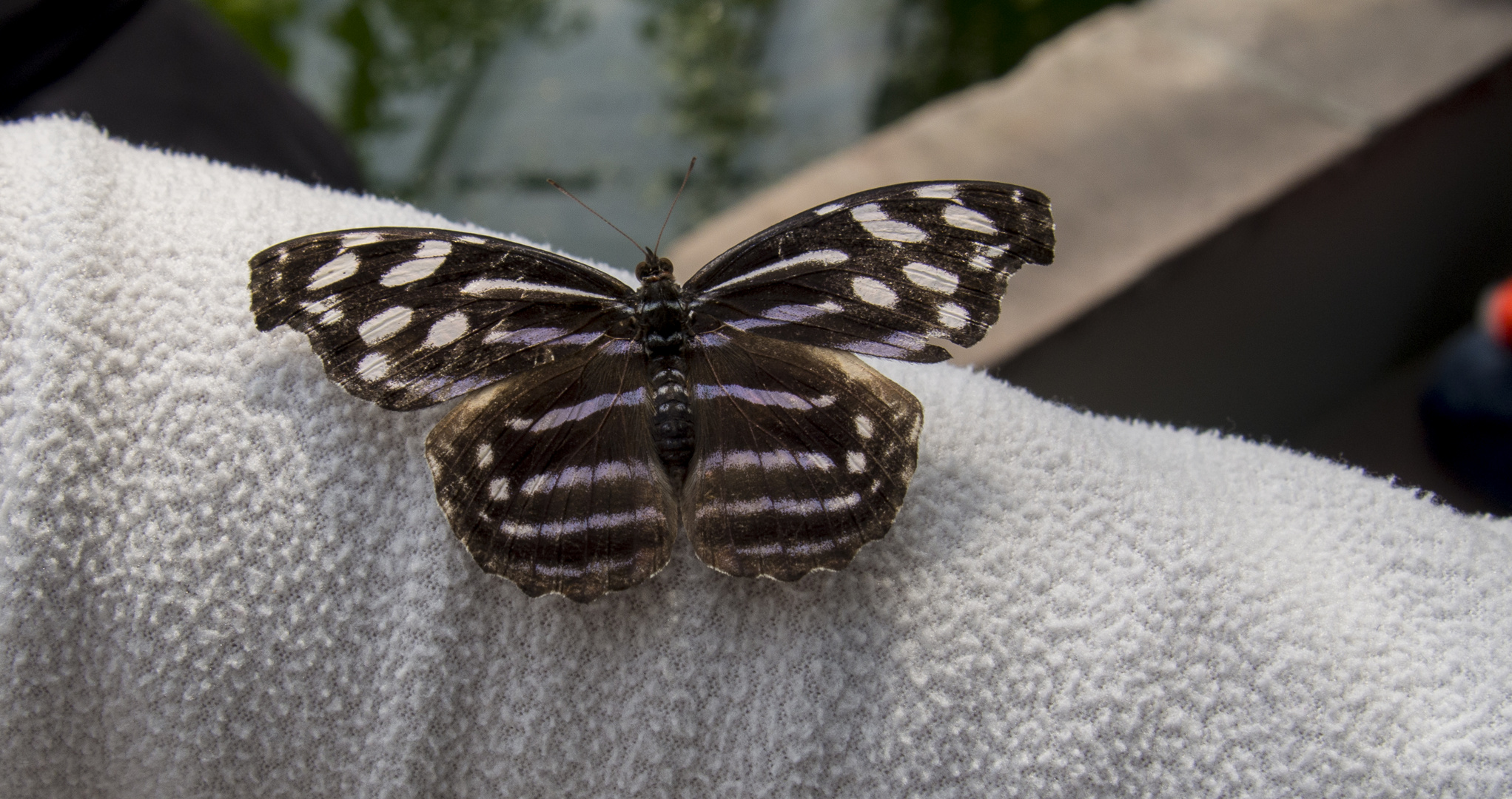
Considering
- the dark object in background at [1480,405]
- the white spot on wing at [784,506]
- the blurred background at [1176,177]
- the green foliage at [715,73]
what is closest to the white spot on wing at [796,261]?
the white spot on wing at [784,506]

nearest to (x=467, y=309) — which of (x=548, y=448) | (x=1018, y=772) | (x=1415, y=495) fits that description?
(x=548, y=448)

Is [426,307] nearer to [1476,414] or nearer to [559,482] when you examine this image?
[559,482]

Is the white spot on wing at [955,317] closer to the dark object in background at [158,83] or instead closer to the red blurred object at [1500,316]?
the dark object in background at [158,83]

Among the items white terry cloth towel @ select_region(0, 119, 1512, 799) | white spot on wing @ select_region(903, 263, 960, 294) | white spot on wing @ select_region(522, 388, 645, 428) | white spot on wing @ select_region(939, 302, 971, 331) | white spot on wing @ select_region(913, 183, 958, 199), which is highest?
white spot on wing @ select_region(913, 183, 958, 199)

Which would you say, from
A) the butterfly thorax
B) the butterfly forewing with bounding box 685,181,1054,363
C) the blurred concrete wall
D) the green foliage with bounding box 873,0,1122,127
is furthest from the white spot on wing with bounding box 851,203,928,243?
the green foliage with bounding box 873,0,1122,127

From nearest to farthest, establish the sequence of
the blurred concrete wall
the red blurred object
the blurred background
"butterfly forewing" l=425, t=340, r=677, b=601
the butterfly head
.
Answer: "butterfly forewing" l=425, t=340, r=677, b=601
the butterfly head
the blurred background
the blurred concrete wall
the red blurred object

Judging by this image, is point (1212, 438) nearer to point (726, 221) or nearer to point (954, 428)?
point (954, 428)

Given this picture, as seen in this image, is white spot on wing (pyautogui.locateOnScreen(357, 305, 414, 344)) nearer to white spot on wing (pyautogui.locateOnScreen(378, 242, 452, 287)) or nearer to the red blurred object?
white spot on wing (pyautogui.locateOnScreen(378, 242, 452, 287))
